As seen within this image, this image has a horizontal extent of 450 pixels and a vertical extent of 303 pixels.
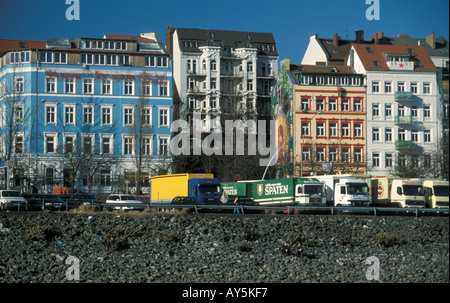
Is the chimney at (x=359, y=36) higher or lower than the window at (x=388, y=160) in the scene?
higher

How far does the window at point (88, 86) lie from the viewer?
226 feet

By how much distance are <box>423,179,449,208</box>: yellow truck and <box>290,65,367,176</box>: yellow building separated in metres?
15.4

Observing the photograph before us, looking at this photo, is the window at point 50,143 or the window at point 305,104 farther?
the window at point 305,104

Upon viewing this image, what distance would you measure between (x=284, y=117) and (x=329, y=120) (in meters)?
5.72

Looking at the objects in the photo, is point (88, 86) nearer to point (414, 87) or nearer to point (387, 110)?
point (387, 110)

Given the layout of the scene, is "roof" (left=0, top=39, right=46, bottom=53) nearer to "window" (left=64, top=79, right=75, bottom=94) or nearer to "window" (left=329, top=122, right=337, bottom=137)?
"window" (left=64, top=79, right=75, bottom=94)

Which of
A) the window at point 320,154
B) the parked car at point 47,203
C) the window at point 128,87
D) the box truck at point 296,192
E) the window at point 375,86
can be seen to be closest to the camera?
the parked car at point 47,203

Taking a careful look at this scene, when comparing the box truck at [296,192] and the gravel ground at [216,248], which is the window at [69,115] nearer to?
the box truck at [296,192]

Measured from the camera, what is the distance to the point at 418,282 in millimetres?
30625

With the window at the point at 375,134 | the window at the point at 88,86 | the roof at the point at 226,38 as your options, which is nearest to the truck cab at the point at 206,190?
the window at the point at 88,86

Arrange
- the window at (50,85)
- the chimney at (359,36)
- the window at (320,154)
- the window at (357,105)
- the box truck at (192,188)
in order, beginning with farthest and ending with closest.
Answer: the chimney at (359,36)
the window at (357,105)
the window at (320,154)
the window at (50,85)
the box truck at (192,188)

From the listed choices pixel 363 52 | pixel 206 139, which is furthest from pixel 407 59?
pixel 206 139

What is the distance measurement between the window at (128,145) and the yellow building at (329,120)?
14893 millimetres

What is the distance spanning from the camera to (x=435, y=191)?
53156 millimetres
